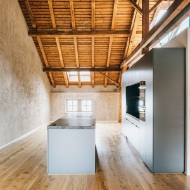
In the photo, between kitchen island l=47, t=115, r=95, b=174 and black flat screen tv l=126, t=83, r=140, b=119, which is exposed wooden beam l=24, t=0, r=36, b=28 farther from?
kitchen island l=47, t=115, r=95, b=174

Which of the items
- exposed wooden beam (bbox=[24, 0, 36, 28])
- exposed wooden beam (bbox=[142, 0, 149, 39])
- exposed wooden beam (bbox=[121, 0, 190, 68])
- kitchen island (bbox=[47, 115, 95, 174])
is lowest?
kitchen island (bbox=[47, 115, 95, 174])

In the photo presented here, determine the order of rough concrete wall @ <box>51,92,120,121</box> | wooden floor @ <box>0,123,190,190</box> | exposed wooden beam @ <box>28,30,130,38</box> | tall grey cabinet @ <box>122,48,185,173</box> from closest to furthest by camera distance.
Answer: wooden floor @ <box>0,123,190,190</box>
tall grey cabinet @ <box>122,48,185,173</box>
exposed wooden beam @ <box>28,30,130,38</box>
rough concrete wall @ <box>51,92,120,121</box>

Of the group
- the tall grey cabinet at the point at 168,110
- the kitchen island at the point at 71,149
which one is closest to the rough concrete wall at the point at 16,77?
the kitchen island at the point at 71,149

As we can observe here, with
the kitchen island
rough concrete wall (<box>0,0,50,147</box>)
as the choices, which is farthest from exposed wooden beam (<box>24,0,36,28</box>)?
the kitchen island

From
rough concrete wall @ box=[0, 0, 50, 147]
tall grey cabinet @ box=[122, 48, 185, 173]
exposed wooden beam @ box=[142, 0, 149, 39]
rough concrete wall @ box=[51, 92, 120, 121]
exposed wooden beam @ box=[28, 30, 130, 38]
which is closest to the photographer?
tall grey cabinet @ box=[122, 48, 185, 173]

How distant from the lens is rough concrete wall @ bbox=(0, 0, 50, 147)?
5264 millimetres

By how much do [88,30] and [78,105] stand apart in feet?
16.8

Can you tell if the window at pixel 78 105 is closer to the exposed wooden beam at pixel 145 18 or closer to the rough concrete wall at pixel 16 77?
the rough concrete wall at pixel 16 77

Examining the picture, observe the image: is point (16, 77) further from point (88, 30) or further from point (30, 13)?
point (88, 30)

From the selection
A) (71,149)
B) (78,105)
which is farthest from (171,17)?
(78,105)

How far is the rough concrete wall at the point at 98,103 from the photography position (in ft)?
37.8

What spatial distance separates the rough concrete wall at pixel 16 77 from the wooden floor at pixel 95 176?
1234 millimetres

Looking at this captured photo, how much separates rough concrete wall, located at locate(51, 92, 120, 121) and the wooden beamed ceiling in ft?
6.55

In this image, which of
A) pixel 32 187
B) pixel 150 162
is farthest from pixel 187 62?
pixel 32 187
